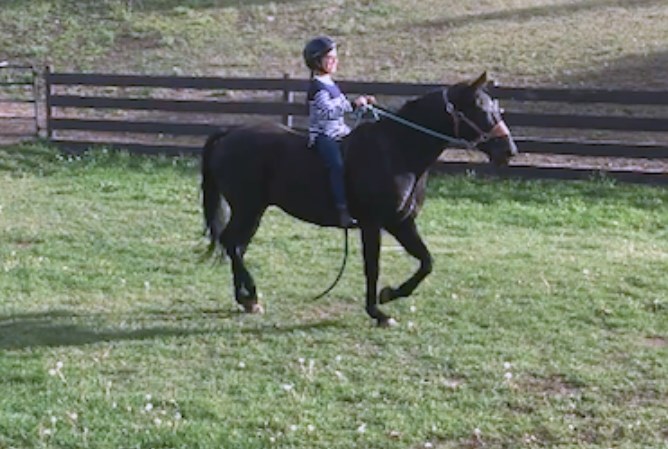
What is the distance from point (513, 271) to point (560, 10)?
1611 cm

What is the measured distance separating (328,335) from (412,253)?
3.33 ft

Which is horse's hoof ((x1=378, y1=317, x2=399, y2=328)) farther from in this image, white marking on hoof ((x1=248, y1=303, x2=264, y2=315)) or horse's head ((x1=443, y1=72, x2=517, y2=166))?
horse's head ((x1=443, y1=72, x2=517, y2=166))

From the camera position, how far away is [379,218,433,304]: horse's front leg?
326 inches

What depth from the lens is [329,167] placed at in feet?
26.5

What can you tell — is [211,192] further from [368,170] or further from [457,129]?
[457,129]

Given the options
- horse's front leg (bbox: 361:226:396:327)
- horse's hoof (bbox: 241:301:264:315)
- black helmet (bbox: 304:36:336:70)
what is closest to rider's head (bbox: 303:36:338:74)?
black helmet (bbox: 304:36:336:70)

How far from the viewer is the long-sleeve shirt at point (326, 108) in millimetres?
7984

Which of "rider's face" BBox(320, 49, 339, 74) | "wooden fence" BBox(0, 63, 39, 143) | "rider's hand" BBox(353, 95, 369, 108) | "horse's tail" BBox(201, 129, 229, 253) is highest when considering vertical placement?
"rider's face" BBox(320, 49, 339, 74)

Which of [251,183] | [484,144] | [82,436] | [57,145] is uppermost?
[484,144]

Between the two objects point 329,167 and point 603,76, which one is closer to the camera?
point 329,167

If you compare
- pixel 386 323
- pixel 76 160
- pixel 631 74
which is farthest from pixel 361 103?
pixel 631 74

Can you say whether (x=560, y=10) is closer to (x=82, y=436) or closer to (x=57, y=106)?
(x=57, y=106)

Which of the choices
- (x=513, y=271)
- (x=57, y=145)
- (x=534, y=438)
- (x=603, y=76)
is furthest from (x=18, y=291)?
(x=603, y=76)

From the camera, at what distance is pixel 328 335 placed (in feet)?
25.6
